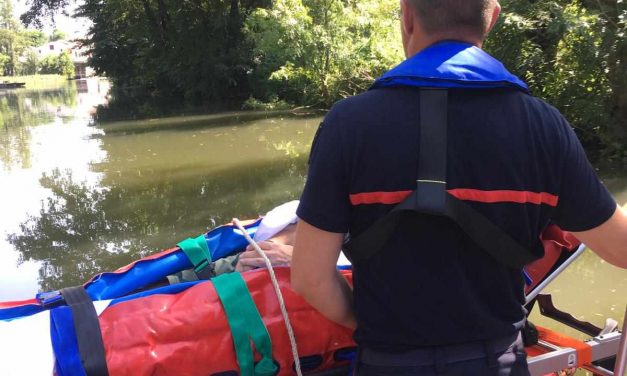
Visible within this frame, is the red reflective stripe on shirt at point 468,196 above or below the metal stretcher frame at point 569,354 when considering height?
above

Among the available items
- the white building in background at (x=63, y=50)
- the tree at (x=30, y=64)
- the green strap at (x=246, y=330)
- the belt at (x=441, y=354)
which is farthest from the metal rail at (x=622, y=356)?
the tree at (x=30, y=64)

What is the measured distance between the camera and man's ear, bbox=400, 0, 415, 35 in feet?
4.14

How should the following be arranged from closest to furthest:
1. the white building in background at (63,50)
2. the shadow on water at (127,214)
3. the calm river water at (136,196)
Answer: the calm river water at (136,196) → the shadow on water at (127,214) → the white building in background at (63,50)

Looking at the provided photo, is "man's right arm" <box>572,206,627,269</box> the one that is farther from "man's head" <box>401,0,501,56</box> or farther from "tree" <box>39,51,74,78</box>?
"tree" <box>39,51,74,78</box>

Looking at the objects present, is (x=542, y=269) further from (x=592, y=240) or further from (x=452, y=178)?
(x=452, y=178)

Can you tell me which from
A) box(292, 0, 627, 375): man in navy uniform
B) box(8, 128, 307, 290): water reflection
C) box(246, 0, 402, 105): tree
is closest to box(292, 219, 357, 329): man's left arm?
box(292, 0, 627, 375): man in navy uniform

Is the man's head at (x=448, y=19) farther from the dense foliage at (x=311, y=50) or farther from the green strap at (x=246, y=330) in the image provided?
the dense foliage at (x=311, y=50)

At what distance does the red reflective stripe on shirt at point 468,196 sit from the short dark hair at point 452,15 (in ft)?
1.15

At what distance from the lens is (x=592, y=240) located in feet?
4.35

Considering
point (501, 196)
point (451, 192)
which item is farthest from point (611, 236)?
point (451, 192)

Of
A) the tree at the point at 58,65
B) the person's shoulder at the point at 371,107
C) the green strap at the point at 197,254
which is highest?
the tree at the point at 58,65

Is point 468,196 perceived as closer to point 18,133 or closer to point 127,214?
point 127,214

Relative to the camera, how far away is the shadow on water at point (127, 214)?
569 cm

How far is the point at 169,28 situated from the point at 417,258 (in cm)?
2901
